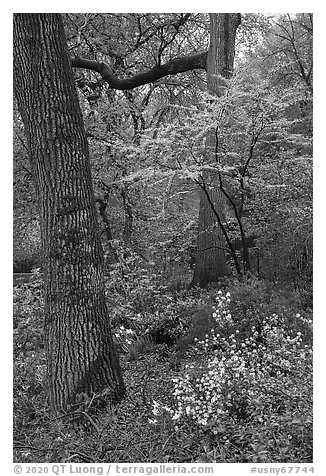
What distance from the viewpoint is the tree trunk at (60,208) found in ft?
12.0

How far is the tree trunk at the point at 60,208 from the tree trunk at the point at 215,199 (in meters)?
3.30

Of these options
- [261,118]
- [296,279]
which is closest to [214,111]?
[261,118]

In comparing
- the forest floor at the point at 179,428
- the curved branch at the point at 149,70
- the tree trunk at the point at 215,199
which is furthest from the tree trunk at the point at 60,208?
the curved branch at the point at 149,70

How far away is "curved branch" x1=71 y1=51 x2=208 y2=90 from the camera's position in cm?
814

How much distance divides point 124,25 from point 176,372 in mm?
6499

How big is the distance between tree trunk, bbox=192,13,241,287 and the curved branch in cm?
55

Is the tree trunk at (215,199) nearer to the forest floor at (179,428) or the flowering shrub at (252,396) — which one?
the forest floor at (179,428)

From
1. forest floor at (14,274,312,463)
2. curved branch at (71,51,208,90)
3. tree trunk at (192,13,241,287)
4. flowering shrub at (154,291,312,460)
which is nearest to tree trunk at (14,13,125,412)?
forest floor at (14,274,312,463)

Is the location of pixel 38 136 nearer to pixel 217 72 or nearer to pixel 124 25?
pixel 217 72

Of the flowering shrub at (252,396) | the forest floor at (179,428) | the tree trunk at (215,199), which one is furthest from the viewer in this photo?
the tree trunk at (215,199)

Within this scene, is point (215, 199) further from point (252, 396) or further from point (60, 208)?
point (252, 396)

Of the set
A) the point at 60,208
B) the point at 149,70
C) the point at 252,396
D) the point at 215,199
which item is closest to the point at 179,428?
the point at 252,396

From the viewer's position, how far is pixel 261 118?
6000mm

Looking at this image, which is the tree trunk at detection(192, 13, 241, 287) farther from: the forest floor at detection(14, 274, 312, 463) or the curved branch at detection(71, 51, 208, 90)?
the forest floor at detection(14, 274, 312, 463)
